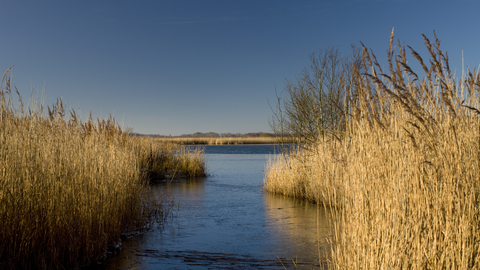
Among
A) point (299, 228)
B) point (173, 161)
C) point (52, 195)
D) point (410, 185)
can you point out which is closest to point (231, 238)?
point (299, 228)

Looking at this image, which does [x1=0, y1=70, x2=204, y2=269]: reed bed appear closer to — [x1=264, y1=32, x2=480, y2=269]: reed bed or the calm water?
the calm water

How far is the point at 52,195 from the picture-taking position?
362 centimetres

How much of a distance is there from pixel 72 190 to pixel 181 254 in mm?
1652

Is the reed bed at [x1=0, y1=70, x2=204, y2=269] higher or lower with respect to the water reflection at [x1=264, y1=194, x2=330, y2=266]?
higher

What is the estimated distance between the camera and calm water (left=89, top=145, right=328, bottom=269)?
13.7 feet

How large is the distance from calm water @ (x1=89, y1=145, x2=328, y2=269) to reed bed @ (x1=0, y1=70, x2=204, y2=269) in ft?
1.57

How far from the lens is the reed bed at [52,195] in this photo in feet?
10.9

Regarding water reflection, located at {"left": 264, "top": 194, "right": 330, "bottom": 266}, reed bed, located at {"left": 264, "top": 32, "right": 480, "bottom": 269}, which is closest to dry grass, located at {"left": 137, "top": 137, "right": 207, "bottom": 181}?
water reflection, located at {"left": 264, "top": 194, "right": 330, "bottom": 266}

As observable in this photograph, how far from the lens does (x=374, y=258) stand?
2.37 m

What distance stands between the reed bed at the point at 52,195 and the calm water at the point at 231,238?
0.48 meters

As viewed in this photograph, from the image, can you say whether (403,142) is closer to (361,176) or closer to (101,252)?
(361,176)

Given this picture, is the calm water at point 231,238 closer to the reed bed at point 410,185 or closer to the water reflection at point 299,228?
the water reflection at point 299,228

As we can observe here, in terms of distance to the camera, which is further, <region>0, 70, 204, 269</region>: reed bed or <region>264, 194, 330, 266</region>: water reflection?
<region>264, 194, 330, 266</region>: water reflection

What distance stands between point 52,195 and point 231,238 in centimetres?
276
